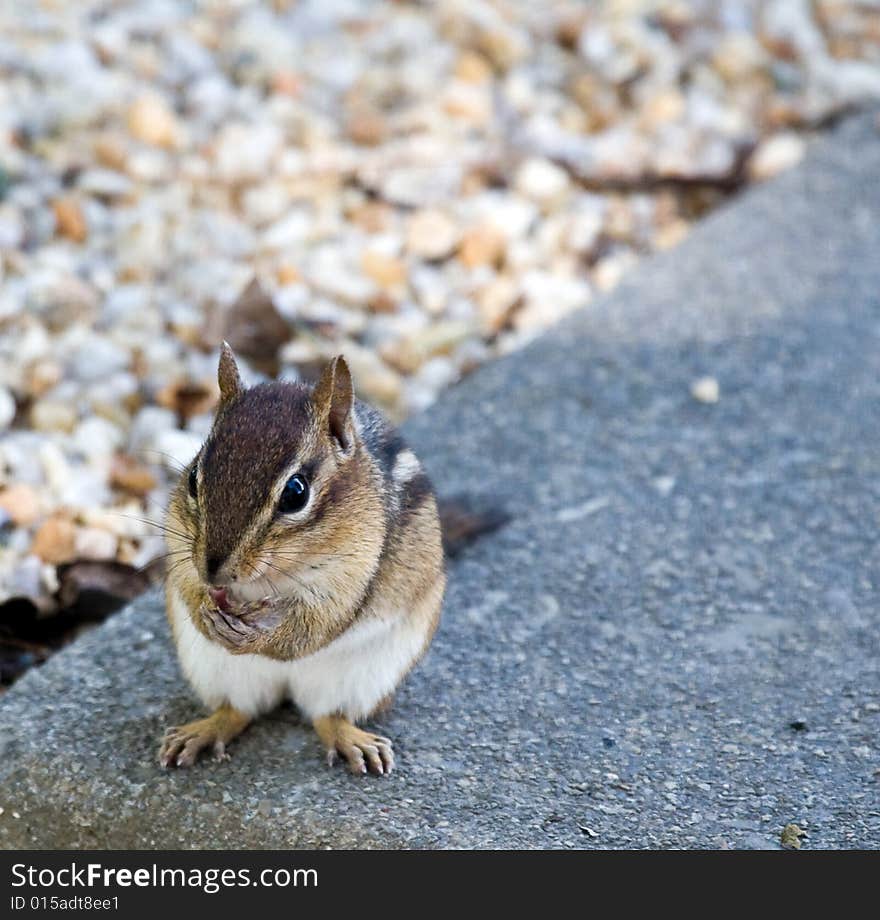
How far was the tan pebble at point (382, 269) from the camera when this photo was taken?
4219 mm

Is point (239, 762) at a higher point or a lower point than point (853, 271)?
higher

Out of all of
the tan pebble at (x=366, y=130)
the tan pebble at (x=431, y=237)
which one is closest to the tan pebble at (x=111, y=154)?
the tan pebble at (x=366, y=130)

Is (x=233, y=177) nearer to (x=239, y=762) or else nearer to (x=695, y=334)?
(x=695, y=334)

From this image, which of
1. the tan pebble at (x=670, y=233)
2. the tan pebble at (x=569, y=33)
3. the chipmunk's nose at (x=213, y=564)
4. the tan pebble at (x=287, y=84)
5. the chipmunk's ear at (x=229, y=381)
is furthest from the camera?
the tan pebble at (x=569, y=33)

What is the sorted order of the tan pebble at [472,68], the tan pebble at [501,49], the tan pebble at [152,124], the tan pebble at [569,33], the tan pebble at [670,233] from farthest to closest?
the tan pebble at [569,33]
the tan pebble at [501,49]
the tan pebble at [472,68]
the tan pebble at [670,233]
the tan pebble at [152,124]

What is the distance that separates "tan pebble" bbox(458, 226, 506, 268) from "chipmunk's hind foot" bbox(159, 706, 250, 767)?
206 cm

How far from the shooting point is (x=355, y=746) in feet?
8.24

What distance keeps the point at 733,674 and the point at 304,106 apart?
8.52 ft

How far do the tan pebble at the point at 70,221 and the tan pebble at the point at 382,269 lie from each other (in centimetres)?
73

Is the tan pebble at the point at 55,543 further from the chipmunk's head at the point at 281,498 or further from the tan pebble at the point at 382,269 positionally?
the tan pebble at the point at 382,269

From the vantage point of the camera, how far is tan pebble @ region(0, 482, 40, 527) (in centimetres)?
321

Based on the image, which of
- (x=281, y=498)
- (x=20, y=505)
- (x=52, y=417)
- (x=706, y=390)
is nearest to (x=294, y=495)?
(x=281, y=498)
